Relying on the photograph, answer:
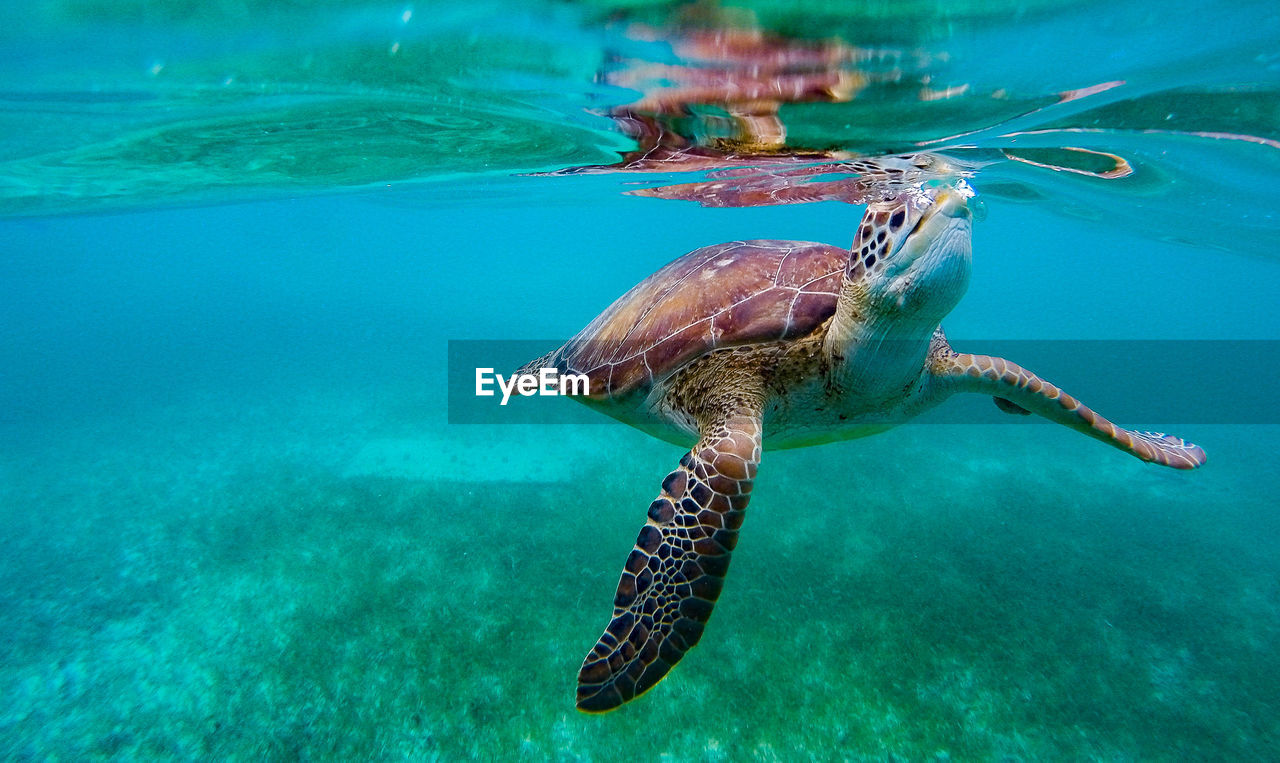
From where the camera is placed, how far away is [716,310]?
4.13 metres

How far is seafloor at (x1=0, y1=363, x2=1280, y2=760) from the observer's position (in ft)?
15.4

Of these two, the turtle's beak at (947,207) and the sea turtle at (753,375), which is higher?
the turtle's beak at (947,207)

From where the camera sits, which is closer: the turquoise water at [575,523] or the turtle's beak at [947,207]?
the turtle's beak at [947,207]

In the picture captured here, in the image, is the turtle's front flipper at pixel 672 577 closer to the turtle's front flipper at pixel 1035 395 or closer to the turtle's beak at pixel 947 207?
the turtle's beak at pixel 947 207

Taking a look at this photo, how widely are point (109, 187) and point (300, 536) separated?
11.0 meters

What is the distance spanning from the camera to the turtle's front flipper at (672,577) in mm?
2801

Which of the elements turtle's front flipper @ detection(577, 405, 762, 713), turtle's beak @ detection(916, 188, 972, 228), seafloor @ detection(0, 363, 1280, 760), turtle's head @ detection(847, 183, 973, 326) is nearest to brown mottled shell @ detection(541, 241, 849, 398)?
turtle's head @ detection(847, 183, 973, 326)

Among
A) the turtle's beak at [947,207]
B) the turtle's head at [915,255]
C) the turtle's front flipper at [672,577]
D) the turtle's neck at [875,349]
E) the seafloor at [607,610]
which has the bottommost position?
the seafloor at [607,610]

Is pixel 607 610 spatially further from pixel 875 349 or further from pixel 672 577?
pixel 875 349

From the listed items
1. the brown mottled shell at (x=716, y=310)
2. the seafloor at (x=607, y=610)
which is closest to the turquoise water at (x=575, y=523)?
the seafloor at (x=607, y=610)

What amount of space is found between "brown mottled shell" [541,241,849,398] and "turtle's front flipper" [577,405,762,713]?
3.27 feet

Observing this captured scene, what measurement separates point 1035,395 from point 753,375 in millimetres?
2126

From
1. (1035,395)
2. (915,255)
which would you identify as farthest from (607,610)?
(915,255)

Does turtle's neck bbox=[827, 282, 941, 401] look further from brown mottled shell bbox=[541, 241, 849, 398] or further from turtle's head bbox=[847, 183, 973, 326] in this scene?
brown mottled shell bbox=[541, 241, 849, 398]
